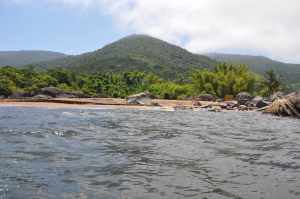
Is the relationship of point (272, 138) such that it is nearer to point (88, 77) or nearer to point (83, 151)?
point (83, 151)

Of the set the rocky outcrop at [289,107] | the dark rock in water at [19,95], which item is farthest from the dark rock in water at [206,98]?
the rocky outcrop at [289,107]

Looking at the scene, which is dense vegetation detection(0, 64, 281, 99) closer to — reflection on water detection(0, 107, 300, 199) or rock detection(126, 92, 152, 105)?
rock detection(126, 92, 152, 105)

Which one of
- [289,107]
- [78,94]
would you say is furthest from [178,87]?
[289,107]

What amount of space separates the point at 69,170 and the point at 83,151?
11.5 ft

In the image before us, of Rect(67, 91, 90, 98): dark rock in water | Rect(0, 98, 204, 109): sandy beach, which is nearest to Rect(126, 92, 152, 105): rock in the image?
Rect(0, 98, 204, 109): sandy beach

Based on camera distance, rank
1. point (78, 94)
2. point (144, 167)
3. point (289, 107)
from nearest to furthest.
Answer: point (144, 167) < point (289, 107) < point (78, 94)

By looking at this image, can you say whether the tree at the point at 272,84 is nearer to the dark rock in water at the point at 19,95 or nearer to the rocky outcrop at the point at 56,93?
Answer: the rocky outcrop at the point at 56,93

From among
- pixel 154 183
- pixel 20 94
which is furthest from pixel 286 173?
pixel 20 94

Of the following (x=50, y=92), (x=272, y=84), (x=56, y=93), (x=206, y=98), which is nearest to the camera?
(x=50, y=92)

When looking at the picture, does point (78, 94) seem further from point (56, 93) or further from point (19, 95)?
point (19, 95)

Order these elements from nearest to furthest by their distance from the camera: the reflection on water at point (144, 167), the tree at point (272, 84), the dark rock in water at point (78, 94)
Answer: the reflection on water at point (144, 167) → the dark rock in water at point (78, 94) → the tree at point (272, 84)

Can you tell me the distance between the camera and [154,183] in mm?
10180

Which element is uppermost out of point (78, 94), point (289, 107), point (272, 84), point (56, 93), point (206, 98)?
point (272, 84)

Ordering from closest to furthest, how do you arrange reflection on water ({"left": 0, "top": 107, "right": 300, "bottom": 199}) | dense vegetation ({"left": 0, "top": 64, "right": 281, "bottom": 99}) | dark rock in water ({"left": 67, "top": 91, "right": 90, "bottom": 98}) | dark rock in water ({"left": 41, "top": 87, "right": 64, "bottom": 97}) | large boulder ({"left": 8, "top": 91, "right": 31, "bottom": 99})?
reflection on water ({"left": 0, "top": 107, "right": 300, "bottom": 199}) < large boulder ({"left": 8, "top": 91, "right": 31, "bottom": 99}) < dark rock in water ({"left": 41, "top": 87, "right": 64, "bottom": 97}) < dark rock in water ({"left": 67, "top": 91, "right": 90, "bottom": 98}) < dense vegetation ({"left": 0, "top": 64, "right": 281, "bottom": 99})
